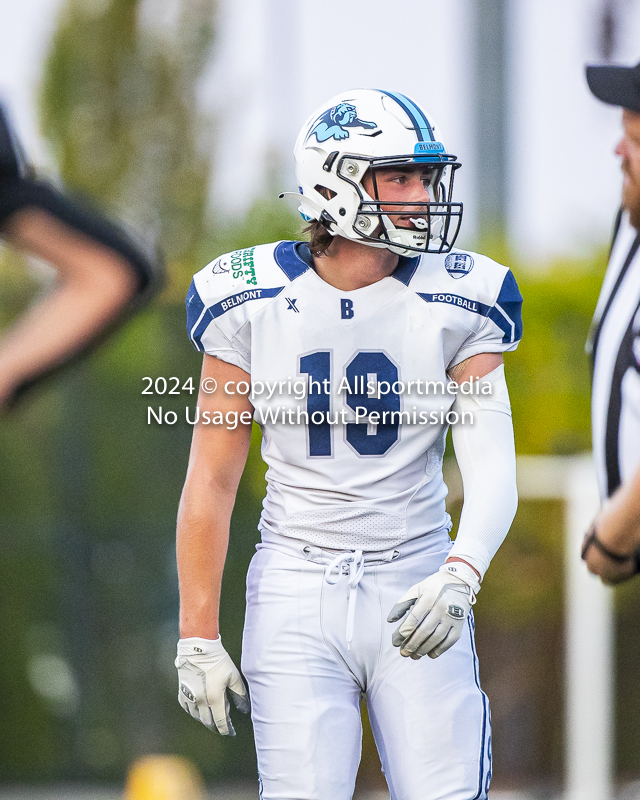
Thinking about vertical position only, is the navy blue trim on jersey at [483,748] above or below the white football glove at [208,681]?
below

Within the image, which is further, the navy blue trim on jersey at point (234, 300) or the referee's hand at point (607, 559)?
the referee's hand at point (607, 559)

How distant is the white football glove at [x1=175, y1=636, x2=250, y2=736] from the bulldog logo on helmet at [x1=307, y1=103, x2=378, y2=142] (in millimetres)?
1075

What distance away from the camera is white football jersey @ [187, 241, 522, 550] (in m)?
2.31

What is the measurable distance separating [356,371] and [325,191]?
388 mm

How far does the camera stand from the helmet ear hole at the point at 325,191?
2.34 m

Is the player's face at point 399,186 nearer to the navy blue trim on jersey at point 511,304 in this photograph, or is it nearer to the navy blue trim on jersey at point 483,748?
the navy blue trim on jersey at point 511,304

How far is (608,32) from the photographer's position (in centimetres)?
539

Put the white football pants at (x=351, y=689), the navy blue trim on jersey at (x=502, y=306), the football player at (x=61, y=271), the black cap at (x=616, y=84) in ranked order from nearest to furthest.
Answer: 1. the white football pants at (x=351, y=689)
2. the navy blue trim on jersey at (x=502, y=306)
3. the black cap at (x=616, y=84)
4. the football player at (x=61, y=271)

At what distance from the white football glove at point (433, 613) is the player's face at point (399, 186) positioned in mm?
716

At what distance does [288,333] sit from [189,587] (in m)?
0.57

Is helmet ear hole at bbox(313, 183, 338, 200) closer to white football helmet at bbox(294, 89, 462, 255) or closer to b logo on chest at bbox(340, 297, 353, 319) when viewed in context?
white football helmet at bbox(294, 89, 462, 255)

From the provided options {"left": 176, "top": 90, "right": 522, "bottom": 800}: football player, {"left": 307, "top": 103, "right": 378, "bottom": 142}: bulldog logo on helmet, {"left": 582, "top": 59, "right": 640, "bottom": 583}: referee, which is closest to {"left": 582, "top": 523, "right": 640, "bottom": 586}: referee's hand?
{"left": 582, "top": 59, "right": 640, "bottom": 583}: referee

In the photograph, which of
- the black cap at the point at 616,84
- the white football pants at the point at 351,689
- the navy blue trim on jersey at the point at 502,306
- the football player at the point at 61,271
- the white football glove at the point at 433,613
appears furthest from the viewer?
the football player at the point at 61,271

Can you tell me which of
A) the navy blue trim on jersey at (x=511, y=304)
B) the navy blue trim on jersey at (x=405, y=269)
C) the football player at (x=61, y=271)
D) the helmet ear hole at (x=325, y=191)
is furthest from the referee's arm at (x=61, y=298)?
the navy blue trim on jersey at (x=511, y=304)
